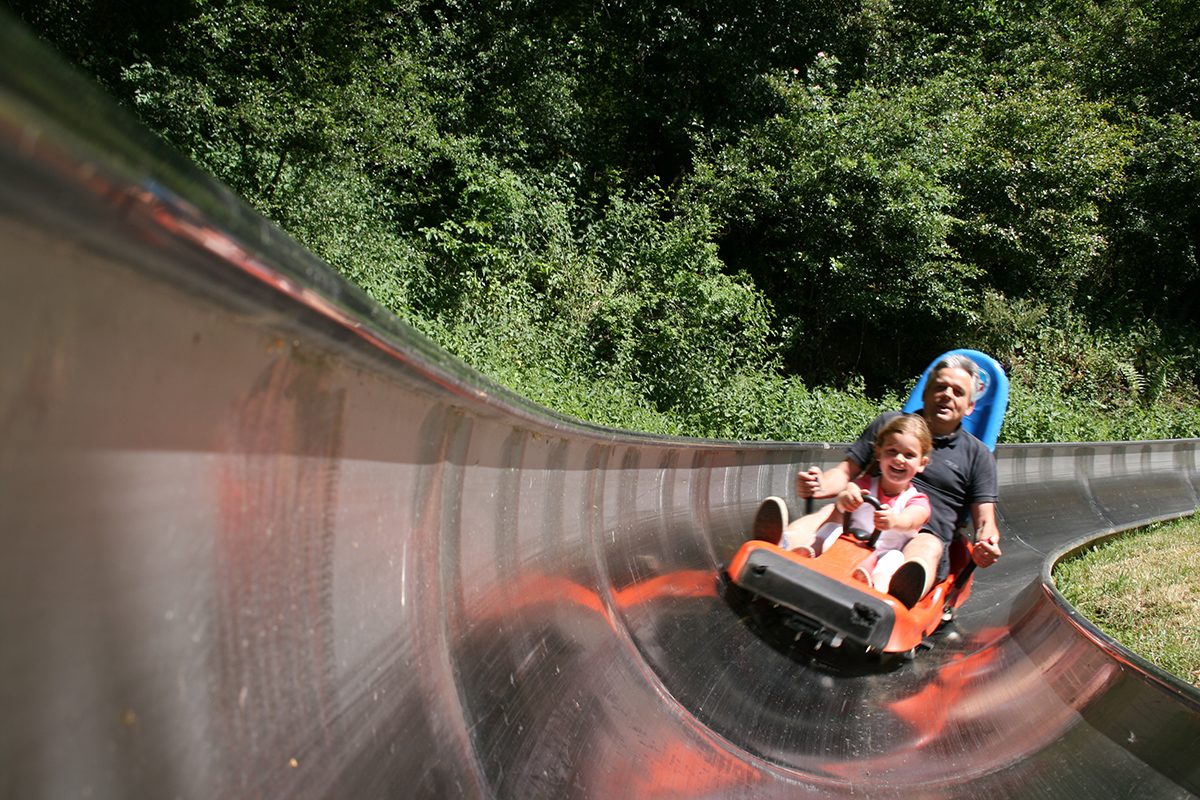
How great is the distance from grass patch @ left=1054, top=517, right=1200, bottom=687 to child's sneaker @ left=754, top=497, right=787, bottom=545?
1808 millimetres

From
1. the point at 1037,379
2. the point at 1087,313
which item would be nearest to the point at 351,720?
the point at 1037,379

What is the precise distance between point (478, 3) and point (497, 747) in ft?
57.4

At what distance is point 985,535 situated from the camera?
4828 mm

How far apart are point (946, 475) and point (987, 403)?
89cm

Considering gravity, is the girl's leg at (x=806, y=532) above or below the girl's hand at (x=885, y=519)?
below

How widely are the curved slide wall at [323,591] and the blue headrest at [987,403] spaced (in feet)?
6.25

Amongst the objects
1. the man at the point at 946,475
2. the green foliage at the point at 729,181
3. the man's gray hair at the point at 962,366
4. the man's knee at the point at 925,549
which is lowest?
the man's knee at the point at 925,549

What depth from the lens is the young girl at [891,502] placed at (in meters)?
4.72

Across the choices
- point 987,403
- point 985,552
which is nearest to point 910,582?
point 985,552

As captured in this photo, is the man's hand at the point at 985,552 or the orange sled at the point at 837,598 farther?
the man's hand at the point at 985,552

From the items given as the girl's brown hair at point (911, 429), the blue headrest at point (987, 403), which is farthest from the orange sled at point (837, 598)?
the blue headrest at point (987, 403)

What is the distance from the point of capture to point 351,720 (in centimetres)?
160

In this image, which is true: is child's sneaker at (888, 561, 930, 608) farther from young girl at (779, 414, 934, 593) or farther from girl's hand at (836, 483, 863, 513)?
girl's hand at (836, 483, 863, 513)

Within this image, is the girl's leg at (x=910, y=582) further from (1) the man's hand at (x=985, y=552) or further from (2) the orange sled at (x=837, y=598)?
(1) the man's hand at (x=985, y=552)
